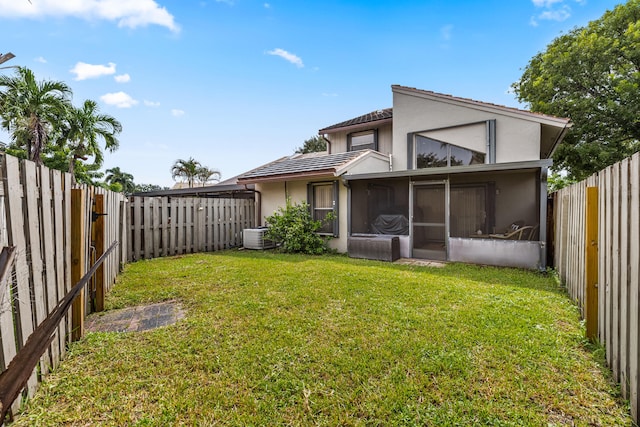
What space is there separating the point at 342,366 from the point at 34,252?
2703 mm

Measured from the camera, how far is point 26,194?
7.01ft

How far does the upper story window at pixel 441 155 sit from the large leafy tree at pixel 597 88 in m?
8.24

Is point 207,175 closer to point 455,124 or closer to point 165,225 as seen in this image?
point 165,225

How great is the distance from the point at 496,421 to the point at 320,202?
8.59 m

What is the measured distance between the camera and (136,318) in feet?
12.8

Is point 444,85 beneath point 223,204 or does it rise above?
above

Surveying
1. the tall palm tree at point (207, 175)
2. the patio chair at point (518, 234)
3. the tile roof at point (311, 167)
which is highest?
the tall palm tree at point (207, 175)

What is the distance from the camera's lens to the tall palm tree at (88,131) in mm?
17812

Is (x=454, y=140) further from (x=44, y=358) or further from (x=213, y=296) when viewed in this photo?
(x=44, y=358)

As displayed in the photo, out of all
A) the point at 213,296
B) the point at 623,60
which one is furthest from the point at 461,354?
the point at 623,60

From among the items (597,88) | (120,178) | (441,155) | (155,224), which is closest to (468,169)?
(441,155)

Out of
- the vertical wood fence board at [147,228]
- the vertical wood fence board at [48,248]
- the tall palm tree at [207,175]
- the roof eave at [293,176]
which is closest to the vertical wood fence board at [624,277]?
the vertical wood fence board at [48,248]

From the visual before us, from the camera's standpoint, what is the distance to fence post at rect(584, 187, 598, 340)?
10.1ft

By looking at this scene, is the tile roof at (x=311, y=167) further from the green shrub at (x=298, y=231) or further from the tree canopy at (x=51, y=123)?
the tree canopy at (x=51, y=123)
